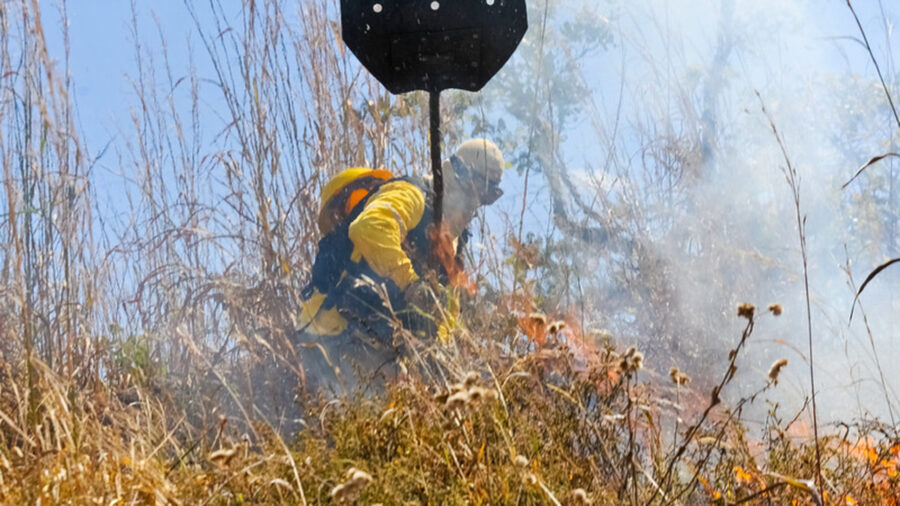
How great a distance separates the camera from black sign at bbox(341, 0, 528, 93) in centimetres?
293

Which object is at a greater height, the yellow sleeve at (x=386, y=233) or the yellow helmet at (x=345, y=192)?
the yellow helmet at (x=345, y=192)

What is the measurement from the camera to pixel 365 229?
10.3ft

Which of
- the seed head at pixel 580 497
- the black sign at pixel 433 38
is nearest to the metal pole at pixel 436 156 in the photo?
the black sign at pixel 433 38

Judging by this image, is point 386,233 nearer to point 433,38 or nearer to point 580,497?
point 433,38

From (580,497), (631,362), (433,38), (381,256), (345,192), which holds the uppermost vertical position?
(433,38)

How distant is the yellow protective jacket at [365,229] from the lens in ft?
10.4

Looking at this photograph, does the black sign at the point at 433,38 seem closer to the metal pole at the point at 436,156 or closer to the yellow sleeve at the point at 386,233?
the metal pole at the point at 436,156

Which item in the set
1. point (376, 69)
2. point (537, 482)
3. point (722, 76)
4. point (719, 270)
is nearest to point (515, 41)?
point (376, 69)

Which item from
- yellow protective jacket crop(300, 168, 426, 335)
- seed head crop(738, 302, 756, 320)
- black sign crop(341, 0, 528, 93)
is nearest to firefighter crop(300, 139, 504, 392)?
yellow protective jacket crop(300, 168, 426, 335)

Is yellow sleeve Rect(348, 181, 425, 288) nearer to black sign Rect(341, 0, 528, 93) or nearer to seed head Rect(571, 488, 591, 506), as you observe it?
black sign Rect(341, 0, 528, 93)

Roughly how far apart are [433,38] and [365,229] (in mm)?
664

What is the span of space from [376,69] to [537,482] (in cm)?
197

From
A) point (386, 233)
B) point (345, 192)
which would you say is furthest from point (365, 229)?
point (345, 192)

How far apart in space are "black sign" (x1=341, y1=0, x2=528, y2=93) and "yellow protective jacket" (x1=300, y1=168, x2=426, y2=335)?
0.39 metres
